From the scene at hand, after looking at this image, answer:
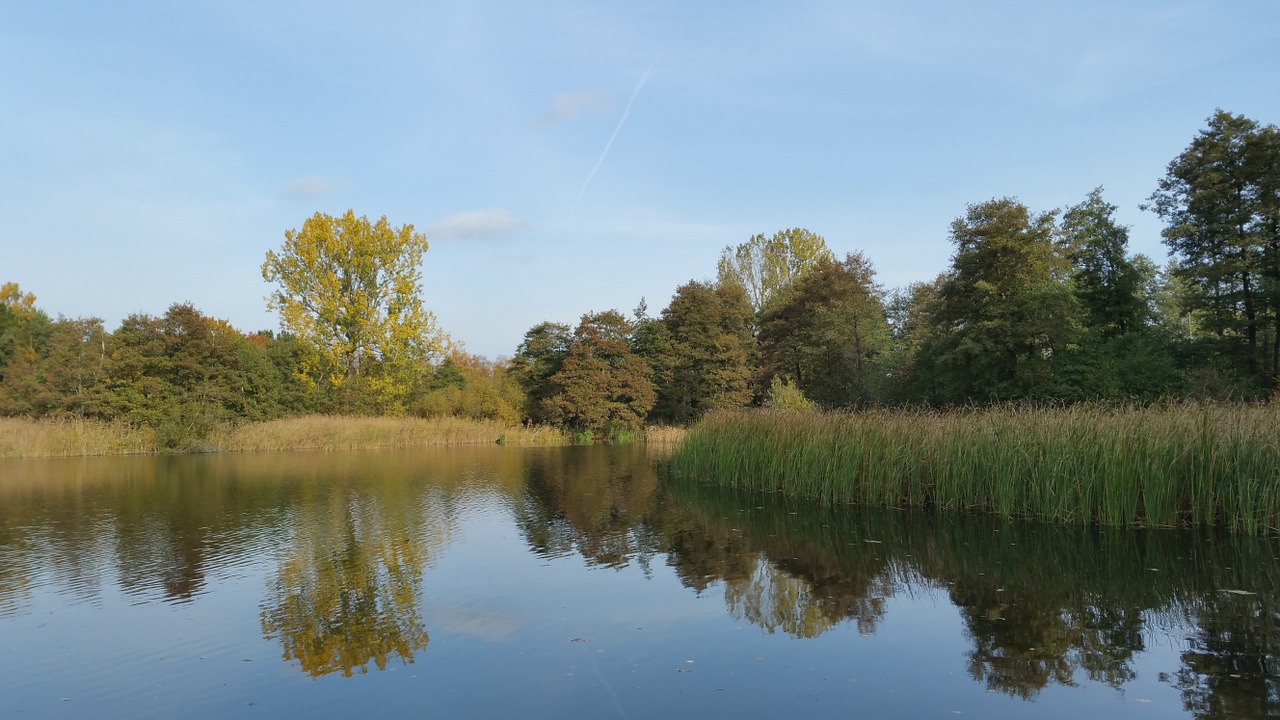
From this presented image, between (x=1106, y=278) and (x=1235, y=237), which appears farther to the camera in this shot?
(x=1106, y=278)

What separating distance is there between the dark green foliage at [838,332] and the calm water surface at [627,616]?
24165 millimetres

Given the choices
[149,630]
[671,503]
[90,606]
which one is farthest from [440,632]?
[671,503]

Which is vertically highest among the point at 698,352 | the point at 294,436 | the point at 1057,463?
the point at 698,352

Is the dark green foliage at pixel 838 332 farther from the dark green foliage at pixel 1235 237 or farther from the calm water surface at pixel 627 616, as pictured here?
the calm water surface at pixel 627 616

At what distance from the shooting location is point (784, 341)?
40.7 metres

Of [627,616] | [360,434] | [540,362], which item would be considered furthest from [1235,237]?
[360,434]

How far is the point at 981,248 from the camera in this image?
87.8ft

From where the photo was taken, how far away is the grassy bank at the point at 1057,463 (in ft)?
32.4

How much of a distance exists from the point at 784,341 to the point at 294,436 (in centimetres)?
2508

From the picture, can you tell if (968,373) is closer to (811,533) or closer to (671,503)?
(671,503)

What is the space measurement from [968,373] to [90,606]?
26097 mm

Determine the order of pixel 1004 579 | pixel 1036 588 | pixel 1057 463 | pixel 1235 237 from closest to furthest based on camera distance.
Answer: pixel 1036 588, pixel 1004 579, pixel 1057 463, pixel 1235 237

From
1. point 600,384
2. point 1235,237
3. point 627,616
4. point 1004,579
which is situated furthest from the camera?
point 600,384

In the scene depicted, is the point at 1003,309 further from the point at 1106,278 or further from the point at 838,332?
the point at 838,332
